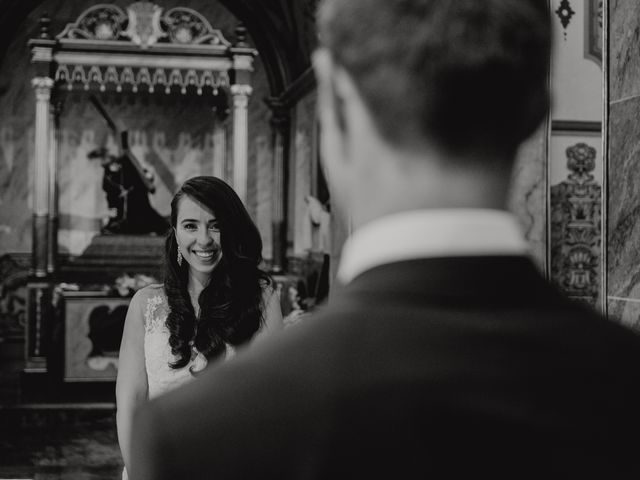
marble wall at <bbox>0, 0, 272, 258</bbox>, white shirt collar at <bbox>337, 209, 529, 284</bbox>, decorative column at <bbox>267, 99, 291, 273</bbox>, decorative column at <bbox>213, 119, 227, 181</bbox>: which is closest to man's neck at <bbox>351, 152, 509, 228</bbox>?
white shirt collar at <bbox>337, 209, 529, 284</bbox>

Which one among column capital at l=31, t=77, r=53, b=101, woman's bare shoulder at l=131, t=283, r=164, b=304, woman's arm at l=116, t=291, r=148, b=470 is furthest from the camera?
column capital at l=31, t=77, r=53, b=101

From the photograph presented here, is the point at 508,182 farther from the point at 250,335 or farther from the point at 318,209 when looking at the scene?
the point at 318,209

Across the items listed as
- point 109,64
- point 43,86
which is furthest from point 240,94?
point 43,86

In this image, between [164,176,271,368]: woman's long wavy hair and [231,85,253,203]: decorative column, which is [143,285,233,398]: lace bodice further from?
[231,85,253,203]: decorative column

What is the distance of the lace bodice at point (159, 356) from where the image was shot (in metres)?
3.20

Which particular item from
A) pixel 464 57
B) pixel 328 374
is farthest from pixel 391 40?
pixel 328 374

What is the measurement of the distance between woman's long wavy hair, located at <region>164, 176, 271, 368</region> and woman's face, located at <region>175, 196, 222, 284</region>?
0.8 inches

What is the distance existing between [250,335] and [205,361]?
174 mm

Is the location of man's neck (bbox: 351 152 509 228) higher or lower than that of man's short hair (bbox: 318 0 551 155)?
lower

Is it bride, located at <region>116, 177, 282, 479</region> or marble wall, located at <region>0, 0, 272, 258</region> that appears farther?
marble wall, located at <region>0, 0, 272, 258</region>

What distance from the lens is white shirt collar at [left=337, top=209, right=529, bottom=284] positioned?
776mm

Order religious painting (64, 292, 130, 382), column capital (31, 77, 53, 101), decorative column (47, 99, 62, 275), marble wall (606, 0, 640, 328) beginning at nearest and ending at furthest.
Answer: marble wall (606, 0, 640, 328) < religious painting (64, 292, 130, 382) < column capital (31, 77, 53, 101) < decorative column (47, 99, 62, 275)

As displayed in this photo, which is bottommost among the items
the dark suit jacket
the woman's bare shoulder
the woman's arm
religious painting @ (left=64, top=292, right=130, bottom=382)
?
religious painting @ (left=64, top=292, right=130, bottom=382)

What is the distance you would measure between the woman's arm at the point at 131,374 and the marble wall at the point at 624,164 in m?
1.74
